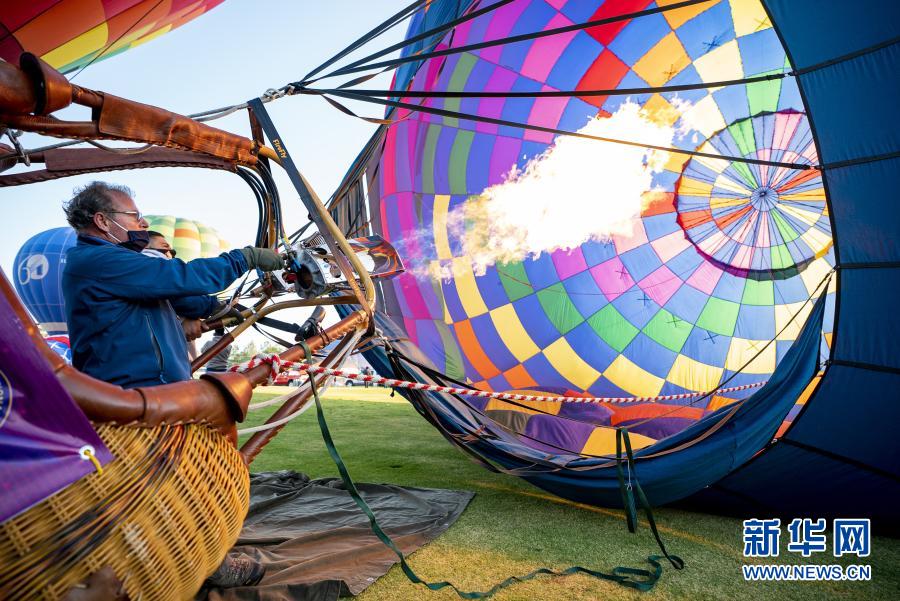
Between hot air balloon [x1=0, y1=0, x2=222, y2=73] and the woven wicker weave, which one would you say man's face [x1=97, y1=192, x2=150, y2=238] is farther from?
hot air balloon [x1=0, y1=0, x2=222, y2=73]

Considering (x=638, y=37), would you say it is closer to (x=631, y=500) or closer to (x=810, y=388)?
(x=810, y=388)

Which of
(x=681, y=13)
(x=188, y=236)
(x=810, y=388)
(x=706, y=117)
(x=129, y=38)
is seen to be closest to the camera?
(x=810, y=388)

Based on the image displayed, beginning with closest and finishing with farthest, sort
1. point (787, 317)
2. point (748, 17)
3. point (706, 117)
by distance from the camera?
point (748, 17), point (706, 117), point (787, 317)

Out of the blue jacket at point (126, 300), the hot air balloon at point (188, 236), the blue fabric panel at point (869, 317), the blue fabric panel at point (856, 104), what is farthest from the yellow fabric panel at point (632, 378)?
the hot air balloon at point (188, 236)

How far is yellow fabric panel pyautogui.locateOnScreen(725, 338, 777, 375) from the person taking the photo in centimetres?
407

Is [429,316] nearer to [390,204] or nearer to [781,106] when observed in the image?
[390,204]

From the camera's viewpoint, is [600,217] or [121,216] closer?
[121,216]

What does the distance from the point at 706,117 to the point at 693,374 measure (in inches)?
77.5

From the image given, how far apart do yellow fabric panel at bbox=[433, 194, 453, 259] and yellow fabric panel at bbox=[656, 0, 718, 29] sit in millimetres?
2016

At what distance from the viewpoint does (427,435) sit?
17.7 feet

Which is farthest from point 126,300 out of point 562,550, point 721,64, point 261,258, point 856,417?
point 721,64

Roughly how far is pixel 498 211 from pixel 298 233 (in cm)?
157

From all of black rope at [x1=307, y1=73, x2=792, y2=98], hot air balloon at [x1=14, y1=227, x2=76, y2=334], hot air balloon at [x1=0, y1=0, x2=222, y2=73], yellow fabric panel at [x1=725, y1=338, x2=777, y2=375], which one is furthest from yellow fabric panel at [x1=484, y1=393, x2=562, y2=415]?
hot air balloon at [x1=14, y1=227, x2=76, y2=334]

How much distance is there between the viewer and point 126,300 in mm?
1427
